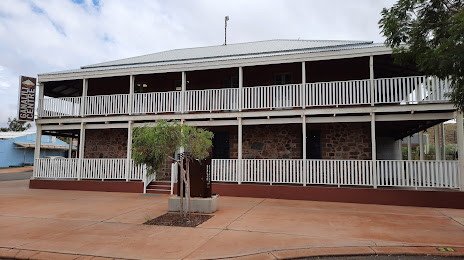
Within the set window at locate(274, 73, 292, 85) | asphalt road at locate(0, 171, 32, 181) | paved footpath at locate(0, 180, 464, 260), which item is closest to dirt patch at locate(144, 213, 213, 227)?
paved footpath at locate(0, 180, 464, 260)

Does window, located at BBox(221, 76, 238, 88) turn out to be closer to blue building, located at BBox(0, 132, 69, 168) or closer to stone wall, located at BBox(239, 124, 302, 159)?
stone wall, located at BBox(239, 124, 302, 159)

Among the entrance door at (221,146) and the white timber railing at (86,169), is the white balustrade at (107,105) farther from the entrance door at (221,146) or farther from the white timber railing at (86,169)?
the entrance door at (221,146)

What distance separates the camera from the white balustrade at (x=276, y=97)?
37.3ft

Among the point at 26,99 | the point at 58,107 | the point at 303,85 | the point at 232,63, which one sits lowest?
the point at 58,107

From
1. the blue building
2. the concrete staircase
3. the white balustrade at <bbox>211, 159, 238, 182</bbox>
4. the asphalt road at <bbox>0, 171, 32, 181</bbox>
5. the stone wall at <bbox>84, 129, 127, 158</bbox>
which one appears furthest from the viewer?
the blue building

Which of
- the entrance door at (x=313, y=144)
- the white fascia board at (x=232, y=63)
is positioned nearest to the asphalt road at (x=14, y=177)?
the white fascia board at (x=232, y=63)

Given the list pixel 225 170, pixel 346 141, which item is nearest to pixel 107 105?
pixel 225 170

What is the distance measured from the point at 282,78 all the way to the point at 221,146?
397cm

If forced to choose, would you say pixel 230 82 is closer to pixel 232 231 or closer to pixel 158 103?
pixel 158 103

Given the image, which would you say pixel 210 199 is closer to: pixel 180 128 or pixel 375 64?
pixel 180 128

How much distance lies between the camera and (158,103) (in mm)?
12648

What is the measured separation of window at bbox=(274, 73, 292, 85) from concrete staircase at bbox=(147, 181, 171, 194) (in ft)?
20.6

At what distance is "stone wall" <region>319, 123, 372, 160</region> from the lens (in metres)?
11.9

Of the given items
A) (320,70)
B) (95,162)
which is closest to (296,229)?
(320,70)
